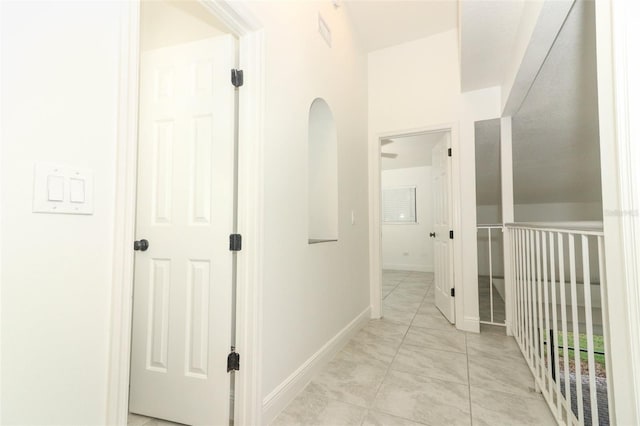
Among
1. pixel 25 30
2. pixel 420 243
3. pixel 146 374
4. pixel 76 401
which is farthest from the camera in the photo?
pixel 420 243

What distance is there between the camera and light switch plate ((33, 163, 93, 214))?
27.2 inches

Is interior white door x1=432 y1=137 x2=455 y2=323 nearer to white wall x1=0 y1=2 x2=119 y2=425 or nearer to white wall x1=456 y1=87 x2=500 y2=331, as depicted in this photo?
white wall x1=456 y1=87 x2=500 y2=331

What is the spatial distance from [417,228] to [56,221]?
22.3 feet

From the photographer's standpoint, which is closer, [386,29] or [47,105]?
[47,105]

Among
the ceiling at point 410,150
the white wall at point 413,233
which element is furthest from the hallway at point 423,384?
the white wall at point 413,233

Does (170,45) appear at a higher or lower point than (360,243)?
higher

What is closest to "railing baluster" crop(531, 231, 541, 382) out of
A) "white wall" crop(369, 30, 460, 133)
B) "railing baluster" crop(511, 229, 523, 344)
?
"railing baluster" crop(511, 229, 523, 344)

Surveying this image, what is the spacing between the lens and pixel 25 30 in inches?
26.3

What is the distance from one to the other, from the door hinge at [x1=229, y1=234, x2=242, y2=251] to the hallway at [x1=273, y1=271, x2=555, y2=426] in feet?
3.13

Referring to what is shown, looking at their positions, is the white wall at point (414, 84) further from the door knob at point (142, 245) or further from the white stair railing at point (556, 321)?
the door knob at point (142, 245)

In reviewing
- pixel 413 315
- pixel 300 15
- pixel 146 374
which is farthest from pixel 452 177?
pixel 146 374

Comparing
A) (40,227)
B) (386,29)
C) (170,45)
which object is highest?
(386,29)

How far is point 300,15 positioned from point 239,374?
2.20 metres

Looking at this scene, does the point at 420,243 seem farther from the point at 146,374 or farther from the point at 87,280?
the point at 87,280
